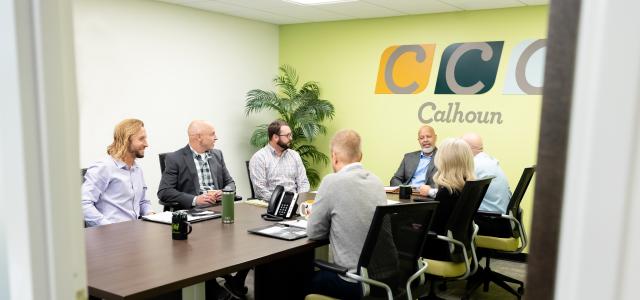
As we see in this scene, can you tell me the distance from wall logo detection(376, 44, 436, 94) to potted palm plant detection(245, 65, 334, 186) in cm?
80

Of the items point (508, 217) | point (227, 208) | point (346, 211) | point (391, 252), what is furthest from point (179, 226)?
point (508, 217)

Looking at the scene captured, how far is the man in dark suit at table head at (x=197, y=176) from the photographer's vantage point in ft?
12.9

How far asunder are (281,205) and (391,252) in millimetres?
979

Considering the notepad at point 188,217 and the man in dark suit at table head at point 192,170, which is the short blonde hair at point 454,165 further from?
the man in dark suit at table head at point 192,170

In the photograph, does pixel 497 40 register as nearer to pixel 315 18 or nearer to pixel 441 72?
pixel 441 72

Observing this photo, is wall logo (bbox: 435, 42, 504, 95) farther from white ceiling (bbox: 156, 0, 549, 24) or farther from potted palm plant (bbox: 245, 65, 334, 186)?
potted palm plant (bbox: 245, 65, 334, 186)

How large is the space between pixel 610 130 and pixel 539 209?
12 cm

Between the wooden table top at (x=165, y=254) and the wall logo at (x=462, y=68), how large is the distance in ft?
11.4

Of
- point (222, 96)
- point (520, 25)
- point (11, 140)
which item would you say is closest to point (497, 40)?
point (520, 25)

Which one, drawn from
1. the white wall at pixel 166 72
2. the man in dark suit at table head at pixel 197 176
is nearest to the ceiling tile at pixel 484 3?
the white wall at pixel 166 72

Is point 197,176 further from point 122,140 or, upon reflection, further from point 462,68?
point 462,68

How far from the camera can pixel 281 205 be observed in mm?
3318

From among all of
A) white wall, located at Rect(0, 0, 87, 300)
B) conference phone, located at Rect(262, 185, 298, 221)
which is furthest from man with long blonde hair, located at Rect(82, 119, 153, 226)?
white wall, located at Rect(0, 0, 87, 300)

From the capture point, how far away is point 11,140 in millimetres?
1021
